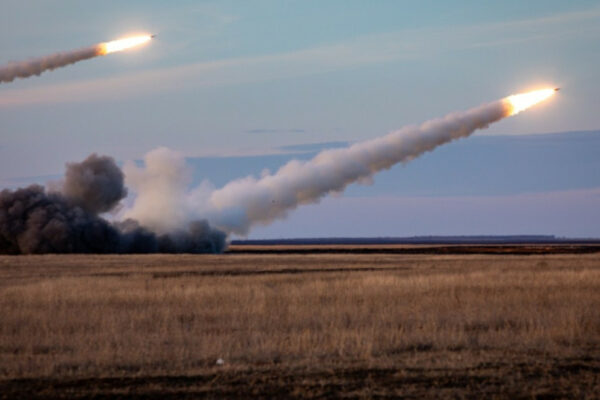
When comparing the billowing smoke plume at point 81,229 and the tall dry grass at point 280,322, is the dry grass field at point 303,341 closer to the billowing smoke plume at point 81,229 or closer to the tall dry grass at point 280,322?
the tall dry grass at point 280,322

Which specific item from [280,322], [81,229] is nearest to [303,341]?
[280,322]

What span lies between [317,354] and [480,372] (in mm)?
3345

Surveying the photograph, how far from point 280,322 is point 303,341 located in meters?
3.71

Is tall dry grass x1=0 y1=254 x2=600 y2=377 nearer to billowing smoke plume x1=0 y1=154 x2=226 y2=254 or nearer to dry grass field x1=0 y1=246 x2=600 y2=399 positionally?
dry grass field x1=0 y1=246 x2=600 y2=399

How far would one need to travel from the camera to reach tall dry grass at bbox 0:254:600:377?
1712 centimetres

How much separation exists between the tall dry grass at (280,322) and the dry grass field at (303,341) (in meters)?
0.05

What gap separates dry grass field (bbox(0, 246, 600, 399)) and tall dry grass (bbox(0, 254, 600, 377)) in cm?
5

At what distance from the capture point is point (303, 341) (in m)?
18.5

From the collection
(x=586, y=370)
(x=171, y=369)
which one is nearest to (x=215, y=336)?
(x=171, y=369)

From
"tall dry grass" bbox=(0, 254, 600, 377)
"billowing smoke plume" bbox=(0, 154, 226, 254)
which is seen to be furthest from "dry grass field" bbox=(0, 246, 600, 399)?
"billowing smoke plume" bbox=(0, 154, 226, 254)

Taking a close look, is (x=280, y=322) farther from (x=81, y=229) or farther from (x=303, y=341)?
(x=81, y=229)

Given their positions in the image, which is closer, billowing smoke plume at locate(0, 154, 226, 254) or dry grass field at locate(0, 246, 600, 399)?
dry grass field at locate(0, 246, 600, 399)

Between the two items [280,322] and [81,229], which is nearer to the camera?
[280,322]

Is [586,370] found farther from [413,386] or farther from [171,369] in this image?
[171,369]
